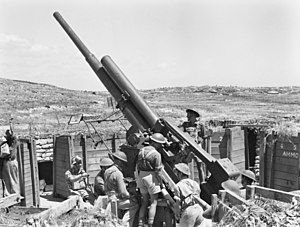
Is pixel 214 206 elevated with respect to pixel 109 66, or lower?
lower

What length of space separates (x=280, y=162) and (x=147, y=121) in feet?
11.5

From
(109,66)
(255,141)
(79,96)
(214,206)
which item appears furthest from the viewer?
(79,96)

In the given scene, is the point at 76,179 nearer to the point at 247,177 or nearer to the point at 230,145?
the point at 247,177

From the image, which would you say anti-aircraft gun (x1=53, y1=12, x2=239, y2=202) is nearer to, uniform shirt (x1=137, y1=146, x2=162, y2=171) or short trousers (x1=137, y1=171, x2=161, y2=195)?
short trousers (x1=137, y1=171, x2=161, y2=195)

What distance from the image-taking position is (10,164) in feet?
35.0

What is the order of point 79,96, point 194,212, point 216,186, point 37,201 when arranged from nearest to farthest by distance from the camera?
point 194,212 → point 216,186 → point 37,201 → point 79,96

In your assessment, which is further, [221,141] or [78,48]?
[221,141]

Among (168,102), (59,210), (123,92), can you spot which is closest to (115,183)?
(59,210)

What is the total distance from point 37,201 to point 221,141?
A: 220 inches

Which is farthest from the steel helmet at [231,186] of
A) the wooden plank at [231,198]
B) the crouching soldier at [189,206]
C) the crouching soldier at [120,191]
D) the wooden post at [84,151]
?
the wooden post at [84,151]

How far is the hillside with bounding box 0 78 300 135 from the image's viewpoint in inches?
983

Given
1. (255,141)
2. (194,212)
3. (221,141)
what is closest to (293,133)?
(221,141)

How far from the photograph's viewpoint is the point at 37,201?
11.8m

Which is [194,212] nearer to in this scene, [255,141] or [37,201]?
[37,201]
